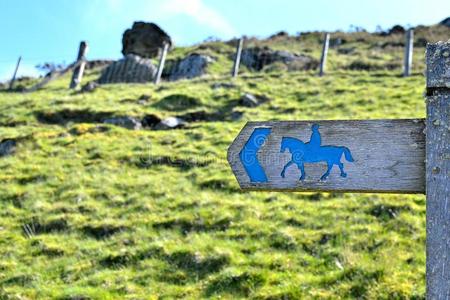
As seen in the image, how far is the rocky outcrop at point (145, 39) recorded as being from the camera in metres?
37.2

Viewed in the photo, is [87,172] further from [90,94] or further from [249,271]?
[90,94]

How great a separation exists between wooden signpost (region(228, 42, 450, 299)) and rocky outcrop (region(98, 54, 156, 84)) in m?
24.7

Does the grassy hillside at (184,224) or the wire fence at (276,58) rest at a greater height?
the wire fence at (276,58)

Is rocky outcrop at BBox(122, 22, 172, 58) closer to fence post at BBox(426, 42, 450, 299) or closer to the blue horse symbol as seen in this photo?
the blue horse symbol

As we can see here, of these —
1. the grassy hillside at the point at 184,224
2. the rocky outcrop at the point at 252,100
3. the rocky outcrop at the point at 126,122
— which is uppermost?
the rocky outcrop at the point at 252,100

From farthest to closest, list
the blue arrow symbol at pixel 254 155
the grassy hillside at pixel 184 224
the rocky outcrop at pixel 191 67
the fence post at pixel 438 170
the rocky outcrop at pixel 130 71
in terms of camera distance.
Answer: the rocky outcrop at pixel 191 67
the rocky outcrop at pixel 130 71
the grassy hillside at pixel 184 224
the blue arrow symbol at pixel 254 155
the fence post at pixel 438 170

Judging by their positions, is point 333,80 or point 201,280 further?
point 333,80

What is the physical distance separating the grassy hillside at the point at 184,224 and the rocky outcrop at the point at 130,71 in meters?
9.59

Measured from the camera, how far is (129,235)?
A: 9.80 meters

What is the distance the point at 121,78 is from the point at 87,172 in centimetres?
1538

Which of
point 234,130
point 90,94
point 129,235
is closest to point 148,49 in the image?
point 90,94

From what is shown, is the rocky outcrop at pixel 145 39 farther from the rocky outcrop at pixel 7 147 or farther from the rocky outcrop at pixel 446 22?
the rocky outcrop at pixel 7 147

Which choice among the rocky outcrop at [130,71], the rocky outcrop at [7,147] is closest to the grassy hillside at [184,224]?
the rocky outcrop at [7,147]

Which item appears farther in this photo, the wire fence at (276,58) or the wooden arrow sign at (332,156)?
the wire fence at (276,58)
